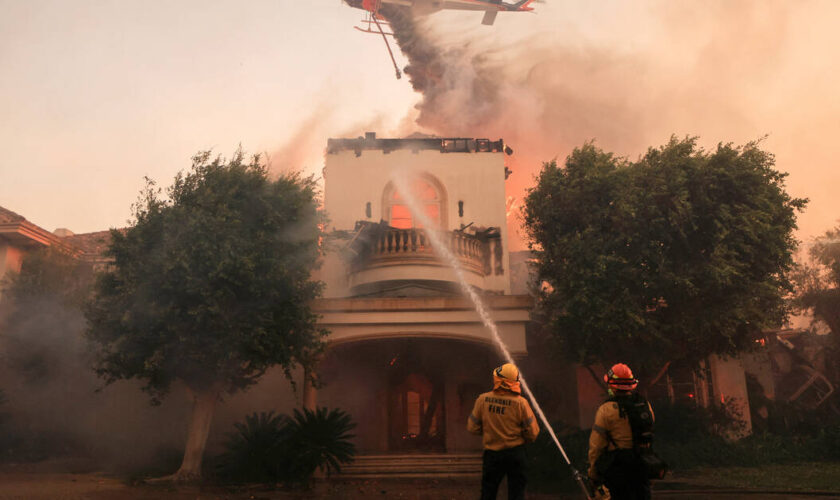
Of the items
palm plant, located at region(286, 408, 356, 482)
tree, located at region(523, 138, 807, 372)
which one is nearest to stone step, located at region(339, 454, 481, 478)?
palm plant, located at region(286, 408, 356, 482)

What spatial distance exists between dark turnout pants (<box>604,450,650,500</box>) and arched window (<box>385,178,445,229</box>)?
16602mm

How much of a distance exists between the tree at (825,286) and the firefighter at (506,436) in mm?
18911

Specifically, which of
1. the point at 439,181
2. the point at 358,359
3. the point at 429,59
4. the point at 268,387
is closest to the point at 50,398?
the point at 268,387

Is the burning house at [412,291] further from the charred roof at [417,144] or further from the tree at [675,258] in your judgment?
the tree at [675,258]

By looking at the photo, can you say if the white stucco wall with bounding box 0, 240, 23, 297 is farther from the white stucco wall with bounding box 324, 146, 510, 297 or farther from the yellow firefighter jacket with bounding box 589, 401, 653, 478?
the yellow firefighter jacket with bounding box 589, 401, 653, 478

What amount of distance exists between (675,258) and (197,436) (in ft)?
44.5

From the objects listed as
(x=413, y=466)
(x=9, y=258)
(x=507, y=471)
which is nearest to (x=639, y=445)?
(x=507, y=471)

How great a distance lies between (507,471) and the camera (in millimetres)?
7488

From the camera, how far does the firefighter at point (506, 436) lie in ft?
24.3

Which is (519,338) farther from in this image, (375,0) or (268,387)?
(375,0)

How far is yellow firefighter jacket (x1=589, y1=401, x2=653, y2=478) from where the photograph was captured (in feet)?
21.2

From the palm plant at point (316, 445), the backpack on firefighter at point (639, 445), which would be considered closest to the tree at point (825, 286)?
the palm plant at point (316, 445)

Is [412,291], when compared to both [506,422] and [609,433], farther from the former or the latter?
[609,433]

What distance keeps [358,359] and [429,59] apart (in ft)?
55.7
